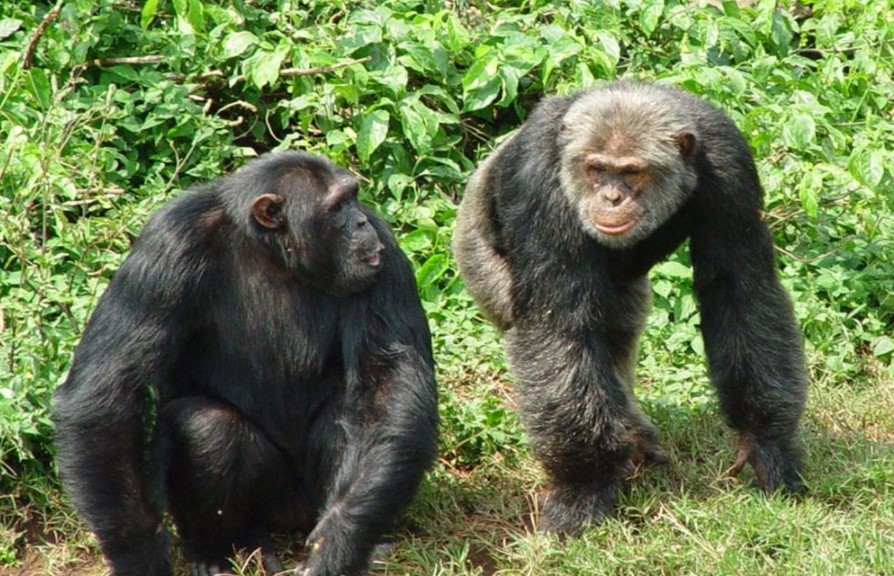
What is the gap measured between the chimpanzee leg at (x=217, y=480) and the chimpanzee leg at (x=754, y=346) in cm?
215

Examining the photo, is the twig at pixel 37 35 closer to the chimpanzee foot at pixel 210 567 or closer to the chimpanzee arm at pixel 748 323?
the chimpanzee foot at pixel 210 567

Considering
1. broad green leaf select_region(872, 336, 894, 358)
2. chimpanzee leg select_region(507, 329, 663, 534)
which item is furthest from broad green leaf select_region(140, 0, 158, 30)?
broad green leaf select_region(872, 336, 894, 358)

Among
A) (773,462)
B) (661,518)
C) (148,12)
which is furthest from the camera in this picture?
(148,12)

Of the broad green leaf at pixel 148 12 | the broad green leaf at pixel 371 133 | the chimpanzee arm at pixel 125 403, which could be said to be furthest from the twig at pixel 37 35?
the chimpanzee arm at pixel 125 403

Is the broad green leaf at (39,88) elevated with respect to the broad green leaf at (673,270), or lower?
elevated

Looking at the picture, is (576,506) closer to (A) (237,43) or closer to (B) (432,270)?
(B) (432,270)

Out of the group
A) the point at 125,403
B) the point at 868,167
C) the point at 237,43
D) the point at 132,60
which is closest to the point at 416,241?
the point at 237,43

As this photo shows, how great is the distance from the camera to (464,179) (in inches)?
373

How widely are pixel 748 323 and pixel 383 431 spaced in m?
1.88

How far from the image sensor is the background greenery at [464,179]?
6902 mm

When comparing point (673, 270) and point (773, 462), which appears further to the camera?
point (673, 270)

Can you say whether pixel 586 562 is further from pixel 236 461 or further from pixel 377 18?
pixel 377 18

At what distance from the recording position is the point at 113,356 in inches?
249

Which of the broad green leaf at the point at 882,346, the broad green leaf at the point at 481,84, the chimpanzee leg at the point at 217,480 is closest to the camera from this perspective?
the chimpanzee leg at the point at 217,480
